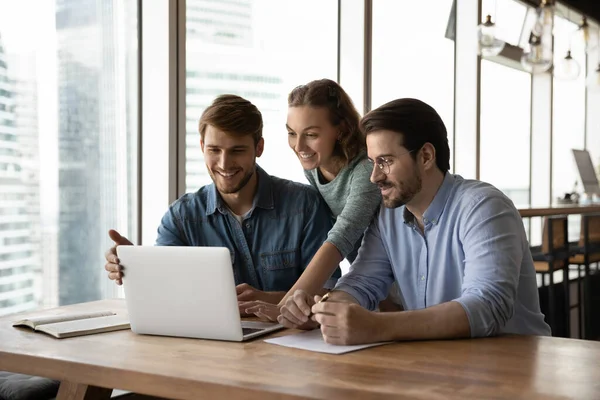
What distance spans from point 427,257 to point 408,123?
1.28 feet

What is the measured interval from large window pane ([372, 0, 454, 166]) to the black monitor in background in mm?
1191

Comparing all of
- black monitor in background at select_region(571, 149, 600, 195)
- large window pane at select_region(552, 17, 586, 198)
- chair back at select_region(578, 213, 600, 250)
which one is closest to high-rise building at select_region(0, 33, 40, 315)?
chair back at select_region(578, 213, 600, 250)

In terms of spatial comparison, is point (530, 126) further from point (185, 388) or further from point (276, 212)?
point (185, 388)

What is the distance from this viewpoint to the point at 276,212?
2.63 m

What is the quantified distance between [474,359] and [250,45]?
313cm

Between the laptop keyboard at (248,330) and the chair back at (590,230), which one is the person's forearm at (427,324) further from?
the chair back at (590,230)

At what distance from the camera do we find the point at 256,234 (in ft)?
8.55

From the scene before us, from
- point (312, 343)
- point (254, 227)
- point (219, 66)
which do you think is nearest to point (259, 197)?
point (254, 227)

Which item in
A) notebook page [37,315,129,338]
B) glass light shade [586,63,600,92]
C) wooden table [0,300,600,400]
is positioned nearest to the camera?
wooden table [0,300,600,400]

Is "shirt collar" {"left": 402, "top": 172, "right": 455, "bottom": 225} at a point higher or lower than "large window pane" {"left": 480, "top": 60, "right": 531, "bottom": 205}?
lower

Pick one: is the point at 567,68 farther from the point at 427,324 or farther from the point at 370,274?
the point at 427,324

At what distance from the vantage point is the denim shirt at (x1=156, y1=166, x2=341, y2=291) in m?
2.59

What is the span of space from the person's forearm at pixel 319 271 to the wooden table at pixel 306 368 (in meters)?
0.45

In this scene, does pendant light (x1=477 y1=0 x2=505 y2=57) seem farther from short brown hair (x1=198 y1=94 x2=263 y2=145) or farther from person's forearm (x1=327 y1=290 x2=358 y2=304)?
person's forearm (x1=327 y1=290 x2=358 y2=304)
